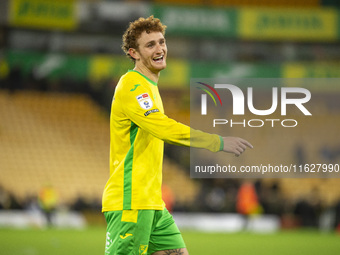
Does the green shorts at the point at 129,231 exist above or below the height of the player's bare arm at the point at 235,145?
below

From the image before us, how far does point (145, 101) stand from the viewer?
3818mm

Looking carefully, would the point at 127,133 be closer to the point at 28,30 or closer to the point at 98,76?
the point at 98,76

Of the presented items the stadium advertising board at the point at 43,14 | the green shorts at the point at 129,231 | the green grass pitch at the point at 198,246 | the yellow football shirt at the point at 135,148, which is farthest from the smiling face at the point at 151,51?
the stadium advertising board at the point at 43,14

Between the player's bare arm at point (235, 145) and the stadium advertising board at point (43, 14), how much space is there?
63.9 feet

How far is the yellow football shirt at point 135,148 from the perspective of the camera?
3.81 metres

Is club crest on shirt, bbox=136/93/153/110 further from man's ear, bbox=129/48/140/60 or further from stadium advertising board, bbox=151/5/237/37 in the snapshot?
stadium advertising board, bbox=151/5/237/37

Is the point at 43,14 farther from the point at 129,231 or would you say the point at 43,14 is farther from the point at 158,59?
the point at 129,231

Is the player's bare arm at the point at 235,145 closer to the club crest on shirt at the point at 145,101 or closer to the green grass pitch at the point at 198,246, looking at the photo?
the club crest on shirt at the point at 145,101

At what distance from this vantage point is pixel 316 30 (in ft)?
75.9

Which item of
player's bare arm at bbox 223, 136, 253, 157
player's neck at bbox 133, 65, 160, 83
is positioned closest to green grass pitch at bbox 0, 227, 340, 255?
player's neck at bbox 133, 65, 160, 83

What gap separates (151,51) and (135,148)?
28.2 inches

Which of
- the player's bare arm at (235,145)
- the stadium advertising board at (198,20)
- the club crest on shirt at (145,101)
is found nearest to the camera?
the player's bare arm at (235,145)

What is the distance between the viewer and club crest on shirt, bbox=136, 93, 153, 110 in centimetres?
380

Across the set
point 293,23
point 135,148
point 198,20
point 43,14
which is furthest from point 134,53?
point 293,23
